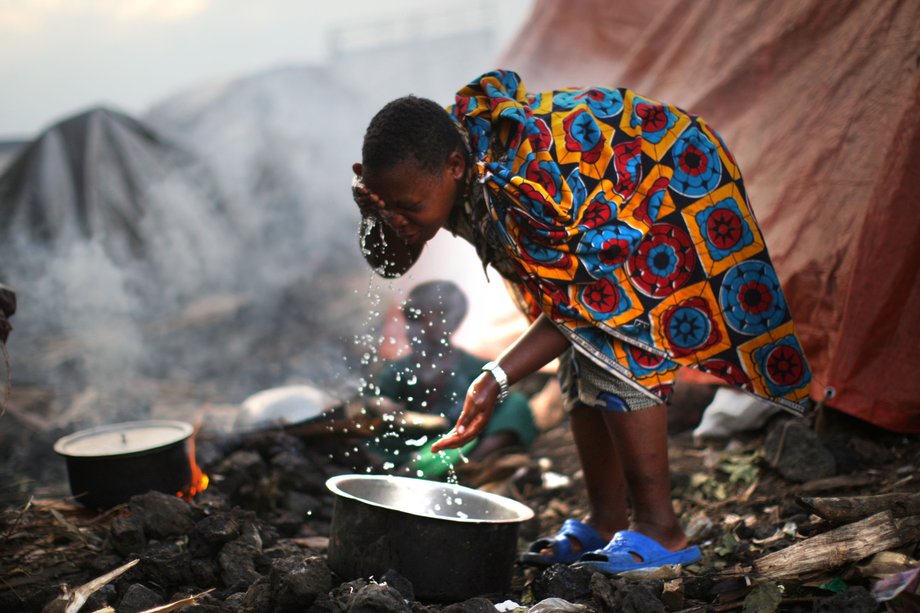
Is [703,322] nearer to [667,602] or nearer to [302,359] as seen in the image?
[667,602]

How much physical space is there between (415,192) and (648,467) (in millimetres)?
Answer: 1041

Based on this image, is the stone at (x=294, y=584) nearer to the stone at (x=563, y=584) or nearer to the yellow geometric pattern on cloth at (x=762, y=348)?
the stone at (x=563, y=584)

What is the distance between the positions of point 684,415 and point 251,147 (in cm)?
700

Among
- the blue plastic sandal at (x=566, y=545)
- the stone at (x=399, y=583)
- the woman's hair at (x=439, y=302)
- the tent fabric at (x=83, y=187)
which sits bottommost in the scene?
the blue plastic sandal at (x=566, y=545)

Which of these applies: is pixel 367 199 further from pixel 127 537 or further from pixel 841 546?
pixel 841 546

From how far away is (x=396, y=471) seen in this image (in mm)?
3422

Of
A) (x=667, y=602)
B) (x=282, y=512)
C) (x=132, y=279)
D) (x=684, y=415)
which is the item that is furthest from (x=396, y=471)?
(x=132, y=279)

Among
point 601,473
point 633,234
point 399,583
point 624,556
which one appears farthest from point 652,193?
point 399,583

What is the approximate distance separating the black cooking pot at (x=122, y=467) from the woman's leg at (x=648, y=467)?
5.07 ft

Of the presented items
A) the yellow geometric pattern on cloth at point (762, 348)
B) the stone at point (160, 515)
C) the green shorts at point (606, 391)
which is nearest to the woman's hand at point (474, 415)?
the green shorts at point (606, 391)

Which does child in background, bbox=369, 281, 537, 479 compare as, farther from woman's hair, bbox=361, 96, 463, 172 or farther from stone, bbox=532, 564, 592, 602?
woman's hair, bbox=361, 96, 463, 172

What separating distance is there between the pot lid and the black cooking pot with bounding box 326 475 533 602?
2.92 ft

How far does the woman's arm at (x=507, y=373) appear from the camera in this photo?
82.7 inches

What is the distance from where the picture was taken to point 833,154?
10.1ft
